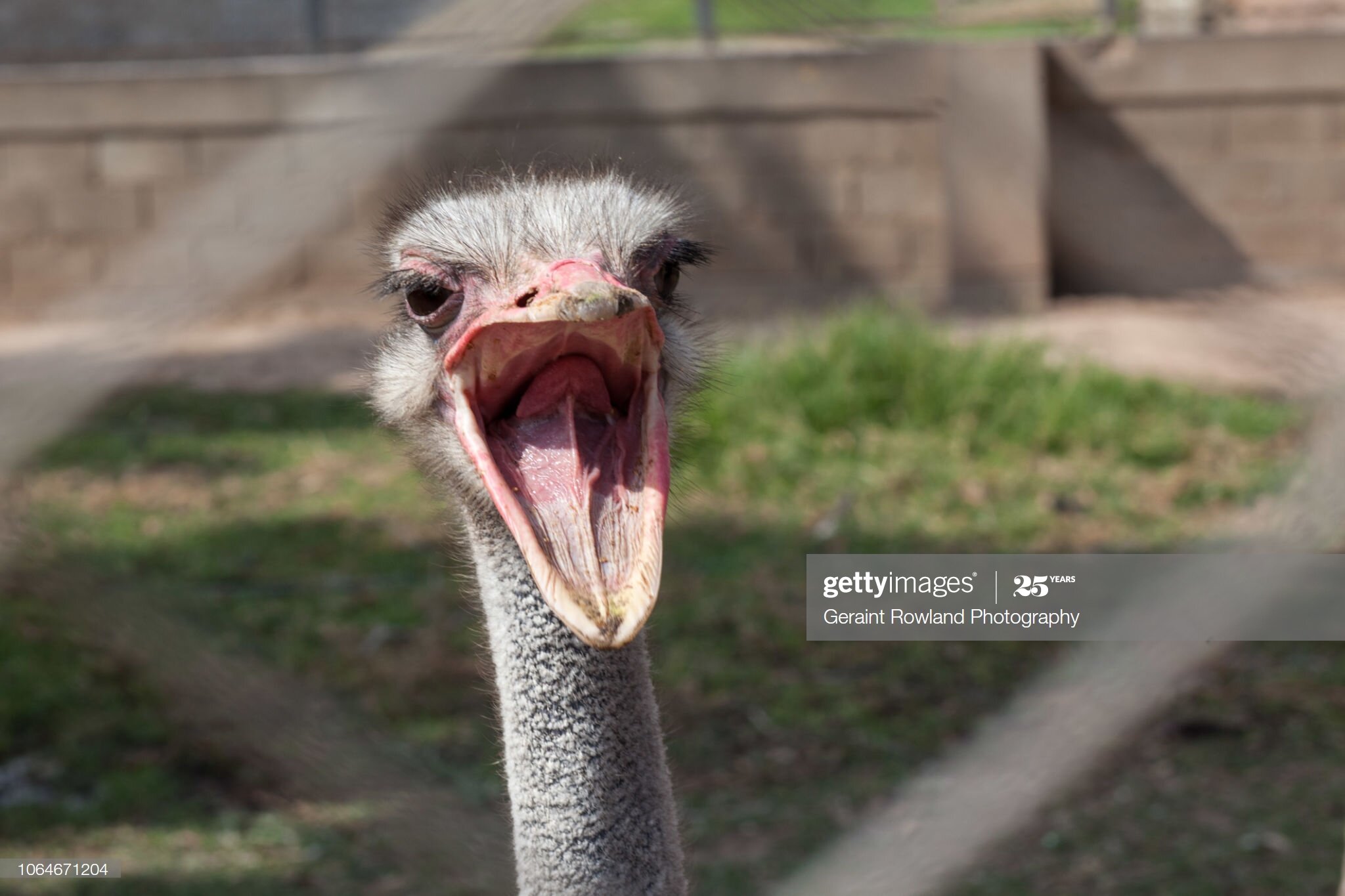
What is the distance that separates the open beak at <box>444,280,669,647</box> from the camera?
875 mm

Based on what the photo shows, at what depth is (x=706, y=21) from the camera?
16.7 feet

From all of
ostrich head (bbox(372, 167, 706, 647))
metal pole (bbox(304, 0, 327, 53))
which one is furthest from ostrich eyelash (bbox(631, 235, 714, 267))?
metal pole (bbox(304, 0, 327, 53))

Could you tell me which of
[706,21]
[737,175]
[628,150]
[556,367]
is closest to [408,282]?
[556,367]

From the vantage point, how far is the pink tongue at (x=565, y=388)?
1000mm

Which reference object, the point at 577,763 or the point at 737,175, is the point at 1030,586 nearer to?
the point at 577,763

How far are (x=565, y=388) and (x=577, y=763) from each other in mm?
276

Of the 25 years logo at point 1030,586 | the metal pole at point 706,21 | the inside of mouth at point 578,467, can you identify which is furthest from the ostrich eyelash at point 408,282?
the metal pole at point 706,21

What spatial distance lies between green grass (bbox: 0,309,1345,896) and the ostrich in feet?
0.69

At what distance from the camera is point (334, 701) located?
2.45 meters

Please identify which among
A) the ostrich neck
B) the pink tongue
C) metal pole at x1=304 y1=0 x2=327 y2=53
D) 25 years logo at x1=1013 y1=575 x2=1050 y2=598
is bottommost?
the ostrich neck

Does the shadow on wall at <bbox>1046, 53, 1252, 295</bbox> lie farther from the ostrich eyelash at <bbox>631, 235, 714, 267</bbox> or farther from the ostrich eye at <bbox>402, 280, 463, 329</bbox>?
the ostrich eye at <bbox>402, 280, 463, 329</bbox>

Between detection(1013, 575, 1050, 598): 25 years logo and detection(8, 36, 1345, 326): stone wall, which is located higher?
detection(8, 36, 1345, 326): stone wall

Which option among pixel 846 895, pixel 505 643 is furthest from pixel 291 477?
pixel 505 643

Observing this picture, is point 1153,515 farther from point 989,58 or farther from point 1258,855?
point 989,58
